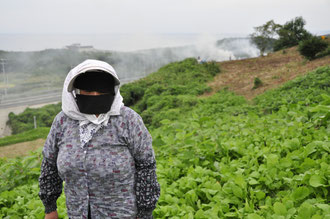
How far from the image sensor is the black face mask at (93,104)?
5.71 feet

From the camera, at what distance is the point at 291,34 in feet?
83.6

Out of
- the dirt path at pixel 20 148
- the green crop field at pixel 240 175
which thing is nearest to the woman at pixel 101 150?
the green crop field at pixel 240 175

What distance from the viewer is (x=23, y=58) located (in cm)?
6288

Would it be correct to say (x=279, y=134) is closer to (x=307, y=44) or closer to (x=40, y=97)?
(x=307, y=44)

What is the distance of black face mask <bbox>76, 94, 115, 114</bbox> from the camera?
1.74m

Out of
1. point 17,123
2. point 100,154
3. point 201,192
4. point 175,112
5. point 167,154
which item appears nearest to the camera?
point 100,154

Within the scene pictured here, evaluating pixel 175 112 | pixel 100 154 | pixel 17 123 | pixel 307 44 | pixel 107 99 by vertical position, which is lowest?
pixel 17 123

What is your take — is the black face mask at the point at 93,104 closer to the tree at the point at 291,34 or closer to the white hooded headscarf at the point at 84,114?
the white hooded headscarf at the point at 84,114

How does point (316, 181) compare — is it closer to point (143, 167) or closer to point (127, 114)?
point (143, 167)

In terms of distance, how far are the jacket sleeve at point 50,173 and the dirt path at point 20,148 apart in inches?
496

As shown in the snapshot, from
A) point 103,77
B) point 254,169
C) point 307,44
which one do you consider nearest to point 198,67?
point 307,44

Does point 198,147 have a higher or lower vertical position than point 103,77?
lower

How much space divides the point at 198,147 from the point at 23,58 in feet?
221

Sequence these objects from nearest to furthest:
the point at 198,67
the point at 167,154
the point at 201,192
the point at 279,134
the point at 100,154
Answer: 1. the point at 100,154
2. the point at 201,192
3. the point at 279,134
4. the point at 167,154
5. the point at 198,67
